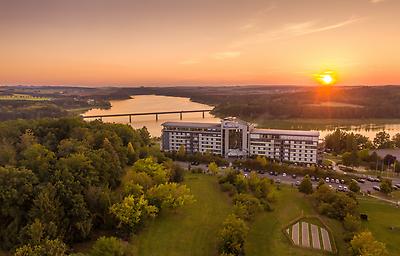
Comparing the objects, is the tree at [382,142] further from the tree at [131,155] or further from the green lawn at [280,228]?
the tree at [131,155]

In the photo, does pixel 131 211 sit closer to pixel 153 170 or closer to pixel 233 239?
pixel 233 239

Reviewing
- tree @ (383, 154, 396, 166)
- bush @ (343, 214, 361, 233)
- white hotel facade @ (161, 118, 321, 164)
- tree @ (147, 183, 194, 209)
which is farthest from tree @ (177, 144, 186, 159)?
tree @ (383, 154, 396, 166)

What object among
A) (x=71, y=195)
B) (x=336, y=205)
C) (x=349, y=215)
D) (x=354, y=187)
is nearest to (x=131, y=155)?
(x=71, y=195)

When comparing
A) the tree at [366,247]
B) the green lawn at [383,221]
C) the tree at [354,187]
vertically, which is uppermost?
the tree at [366,247]

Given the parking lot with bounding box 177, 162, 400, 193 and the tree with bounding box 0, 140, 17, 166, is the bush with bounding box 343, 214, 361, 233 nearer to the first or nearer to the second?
the parking lot with bounding box 177, 162, 400, 193

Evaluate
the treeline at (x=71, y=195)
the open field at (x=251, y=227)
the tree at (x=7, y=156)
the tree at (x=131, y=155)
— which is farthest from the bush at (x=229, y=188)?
the tree at (x=7, y=156)
